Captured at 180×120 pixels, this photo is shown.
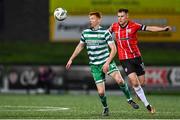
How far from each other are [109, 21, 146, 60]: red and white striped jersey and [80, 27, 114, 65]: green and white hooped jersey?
3.02 ft

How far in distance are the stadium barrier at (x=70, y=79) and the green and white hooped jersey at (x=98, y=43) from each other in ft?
49.3

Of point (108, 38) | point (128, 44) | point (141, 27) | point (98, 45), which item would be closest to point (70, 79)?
point (128, 44)

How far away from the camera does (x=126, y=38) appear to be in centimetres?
1605

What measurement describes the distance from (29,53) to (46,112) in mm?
20471

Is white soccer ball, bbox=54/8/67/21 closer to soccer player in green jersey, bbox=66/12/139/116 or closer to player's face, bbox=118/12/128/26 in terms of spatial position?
soccer player in green jersey, bbox=66/12/139/116

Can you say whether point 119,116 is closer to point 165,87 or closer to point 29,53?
point 165,87

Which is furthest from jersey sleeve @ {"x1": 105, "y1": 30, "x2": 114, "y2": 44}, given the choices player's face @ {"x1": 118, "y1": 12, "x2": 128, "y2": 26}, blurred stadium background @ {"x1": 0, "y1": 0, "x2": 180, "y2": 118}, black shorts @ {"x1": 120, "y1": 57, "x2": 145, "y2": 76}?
blurred stadium background @ {"x1": 0, "y1": 0, "x2": 180, "y2": 118}

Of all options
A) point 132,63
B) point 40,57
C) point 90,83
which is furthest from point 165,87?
point 132,63

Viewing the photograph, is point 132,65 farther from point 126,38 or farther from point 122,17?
point 122,17

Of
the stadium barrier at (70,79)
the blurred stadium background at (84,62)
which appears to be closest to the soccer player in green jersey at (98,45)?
the blurred stadium background at (84,62)

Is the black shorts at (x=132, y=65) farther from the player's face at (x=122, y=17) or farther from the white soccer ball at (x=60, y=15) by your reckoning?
the white soccer ball at (x=60, y=15)

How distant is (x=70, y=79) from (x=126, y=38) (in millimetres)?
15055

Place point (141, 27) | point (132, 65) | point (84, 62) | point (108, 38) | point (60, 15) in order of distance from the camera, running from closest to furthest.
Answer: point (108, 38) < point (60, 15) < point (141, 27) < point (132, 65) < point (84, 62)

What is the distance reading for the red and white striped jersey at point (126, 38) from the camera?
52.3ft
